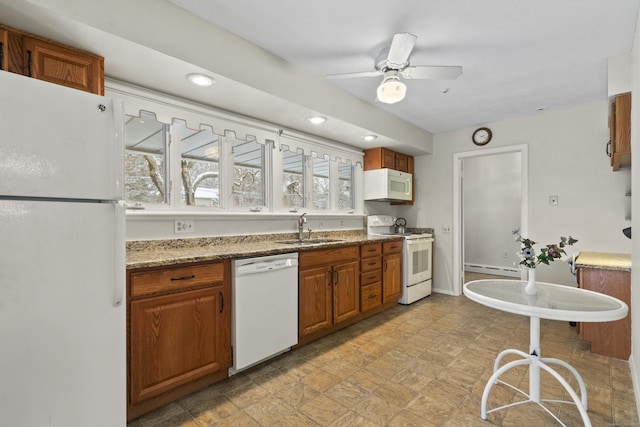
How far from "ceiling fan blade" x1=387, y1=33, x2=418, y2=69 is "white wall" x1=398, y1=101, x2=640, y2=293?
8.40 feet

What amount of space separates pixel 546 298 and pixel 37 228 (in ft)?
8.00

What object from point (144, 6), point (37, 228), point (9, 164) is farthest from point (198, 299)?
point (144, 6)

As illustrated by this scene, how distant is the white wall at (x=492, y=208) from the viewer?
18.1 ft

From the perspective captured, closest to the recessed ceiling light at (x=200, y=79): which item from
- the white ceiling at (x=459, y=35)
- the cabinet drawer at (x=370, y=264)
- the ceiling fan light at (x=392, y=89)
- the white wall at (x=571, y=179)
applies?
the white ceiling at (x=459, y=35)

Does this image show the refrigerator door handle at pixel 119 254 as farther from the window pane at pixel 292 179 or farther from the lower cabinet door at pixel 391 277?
the lower cabinet door at pixel 391 277

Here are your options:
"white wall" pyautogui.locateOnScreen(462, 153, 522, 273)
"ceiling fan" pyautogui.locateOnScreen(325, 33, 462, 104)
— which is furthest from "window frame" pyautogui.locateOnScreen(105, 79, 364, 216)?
"white wall" pyautogui.locateOnScreen(462, 153, 522, 273)

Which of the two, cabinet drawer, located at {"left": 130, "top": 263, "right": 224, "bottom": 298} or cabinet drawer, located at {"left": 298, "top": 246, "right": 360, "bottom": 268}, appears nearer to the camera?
cabinet drawer, located at {"left": 130, "top": 263, "right": 224, "bottom": 298}

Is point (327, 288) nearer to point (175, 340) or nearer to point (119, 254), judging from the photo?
point (175, 340)

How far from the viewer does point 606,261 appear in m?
2.71

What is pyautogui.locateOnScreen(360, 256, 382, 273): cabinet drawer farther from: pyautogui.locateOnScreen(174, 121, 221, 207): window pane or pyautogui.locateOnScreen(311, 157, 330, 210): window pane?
pyautogui.locateOnScreen(174, 121, 221, 207): window pane

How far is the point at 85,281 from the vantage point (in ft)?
4.33

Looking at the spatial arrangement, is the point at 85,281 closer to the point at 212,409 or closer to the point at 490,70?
the point at 212,409

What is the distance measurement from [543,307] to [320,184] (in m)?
2.74

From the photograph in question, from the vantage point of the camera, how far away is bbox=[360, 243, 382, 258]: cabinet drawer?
3.34m
